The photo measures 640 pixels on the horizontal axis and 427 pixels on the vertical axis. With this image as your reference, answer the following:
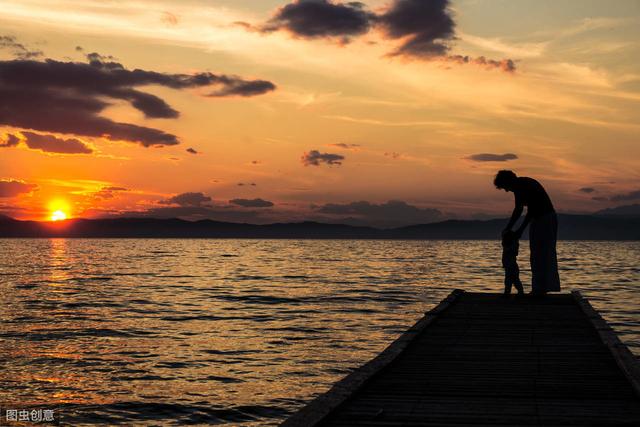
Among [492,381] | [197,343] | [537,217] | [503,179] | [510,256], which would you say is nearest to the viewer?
[492,381]

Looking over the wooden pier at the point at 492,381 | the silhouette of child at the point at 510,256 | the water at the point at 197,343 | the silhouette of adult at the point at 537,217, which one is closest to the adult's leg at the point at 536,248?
the silhouette of adult at the point at 537,217

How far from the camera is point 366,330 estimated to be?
22.3m

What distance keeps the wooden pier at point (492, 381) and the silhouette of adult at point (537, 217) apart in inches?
59.0

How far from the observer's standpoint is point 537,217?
13.3 metres

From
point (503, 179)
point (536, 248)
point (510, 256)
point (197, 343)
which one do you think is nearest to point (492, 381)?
point (503, 179)

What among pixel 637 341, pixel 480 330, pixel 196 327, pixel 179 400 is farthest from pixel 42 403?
pixel 637 341

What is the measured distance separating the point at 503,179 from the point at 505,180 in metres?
0.04

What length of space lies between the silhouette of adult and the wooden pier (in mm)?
1498

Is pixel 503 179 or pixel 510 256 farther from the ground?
pixel 503 179

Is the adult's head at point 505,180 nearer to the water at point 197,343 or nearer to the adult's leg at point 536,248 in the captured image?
the adult's leg at point 536,248

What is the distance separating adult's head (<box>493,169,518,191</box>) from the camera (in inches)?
500

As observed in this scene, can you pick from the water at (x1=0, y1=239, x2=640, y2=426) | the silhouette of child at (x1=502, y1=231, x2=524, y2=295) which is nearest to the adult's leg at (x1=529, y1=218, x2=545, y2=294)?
the silhouette of child at (x1=502, y1=231, x2=524, y2=295)

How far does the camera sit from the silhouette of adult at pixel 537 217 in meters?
12.8

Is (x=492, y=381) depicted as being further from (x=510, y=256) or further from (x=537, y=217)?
(x=510, y=256)
